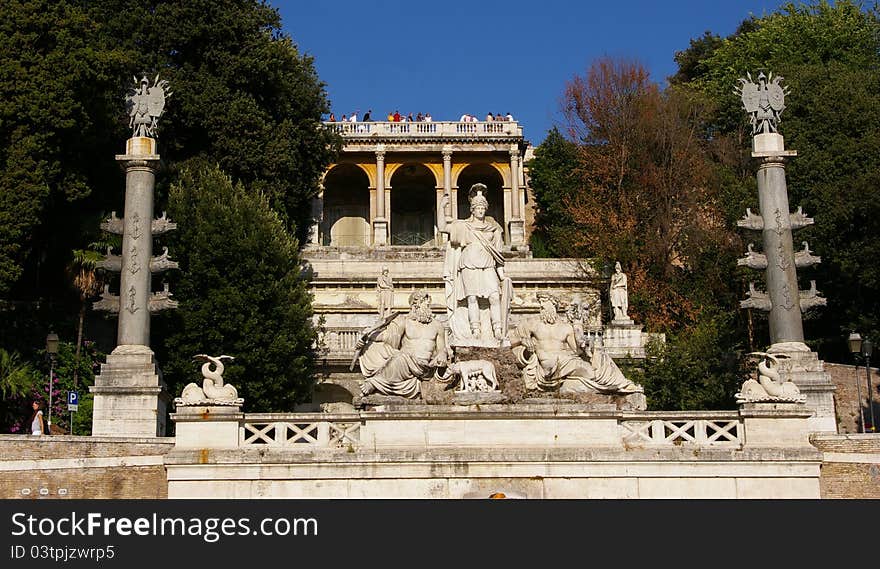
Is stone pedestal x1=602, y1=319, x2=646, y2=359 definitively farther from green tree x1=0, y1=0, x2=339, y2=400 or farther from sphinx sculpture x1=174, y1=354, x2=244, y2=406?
sphinx sculpture x1=174, y1=354, x2=244, y2=406

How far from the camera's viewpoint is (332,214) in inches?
2458

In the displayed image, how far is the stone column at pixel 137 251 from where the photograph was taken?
2625cm

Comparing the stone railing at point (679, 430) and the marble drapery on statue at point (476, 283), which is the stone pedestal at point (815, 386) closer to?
the stone railing at point (679, 430)

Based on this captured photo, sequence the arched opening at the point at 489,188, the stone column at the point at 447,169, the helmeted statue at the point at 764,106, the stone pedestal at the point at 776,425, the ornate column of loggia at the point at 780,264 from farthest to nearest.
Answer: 1. the arched opening at the point at 489,188
2. the stone column at the point at 447,169
3. the helmeted statue at the point at 764,106
4. the ornate column of loggia at the point at 780,264
5. the stone pedestal at the point at 776,425

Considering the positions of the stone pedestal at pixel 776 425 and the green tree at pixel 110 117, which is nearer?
the stone pedestal at pixel 776 425

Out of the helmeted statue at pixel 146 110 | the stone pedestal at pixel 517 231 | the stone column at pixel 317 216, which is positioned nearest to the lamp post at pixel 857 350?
the helmeted statue at pixel 146 110

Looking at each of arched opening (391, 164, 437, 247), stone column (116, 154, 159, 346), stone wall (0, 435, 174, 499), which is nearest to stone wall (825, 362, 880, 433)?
stone column (116, 154, 159, 346)

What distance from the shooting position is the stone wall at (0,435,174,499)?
20.1 m

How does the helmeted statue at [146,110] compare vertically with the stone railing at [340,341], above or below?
above

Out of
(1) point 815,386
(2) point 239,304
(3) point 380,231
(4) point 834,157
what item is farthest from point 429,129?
(1) point 815,386

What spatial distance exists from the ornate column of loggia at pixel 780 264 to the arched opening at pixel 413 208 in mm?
31856

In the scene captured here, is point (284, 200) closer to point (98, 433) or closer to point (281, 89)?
point (281, 89)

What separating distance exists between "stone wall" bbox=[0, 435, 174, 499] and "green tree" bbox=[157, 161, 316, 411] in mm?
6696

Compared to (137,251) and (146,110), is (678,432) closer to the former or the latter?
(137,251)
